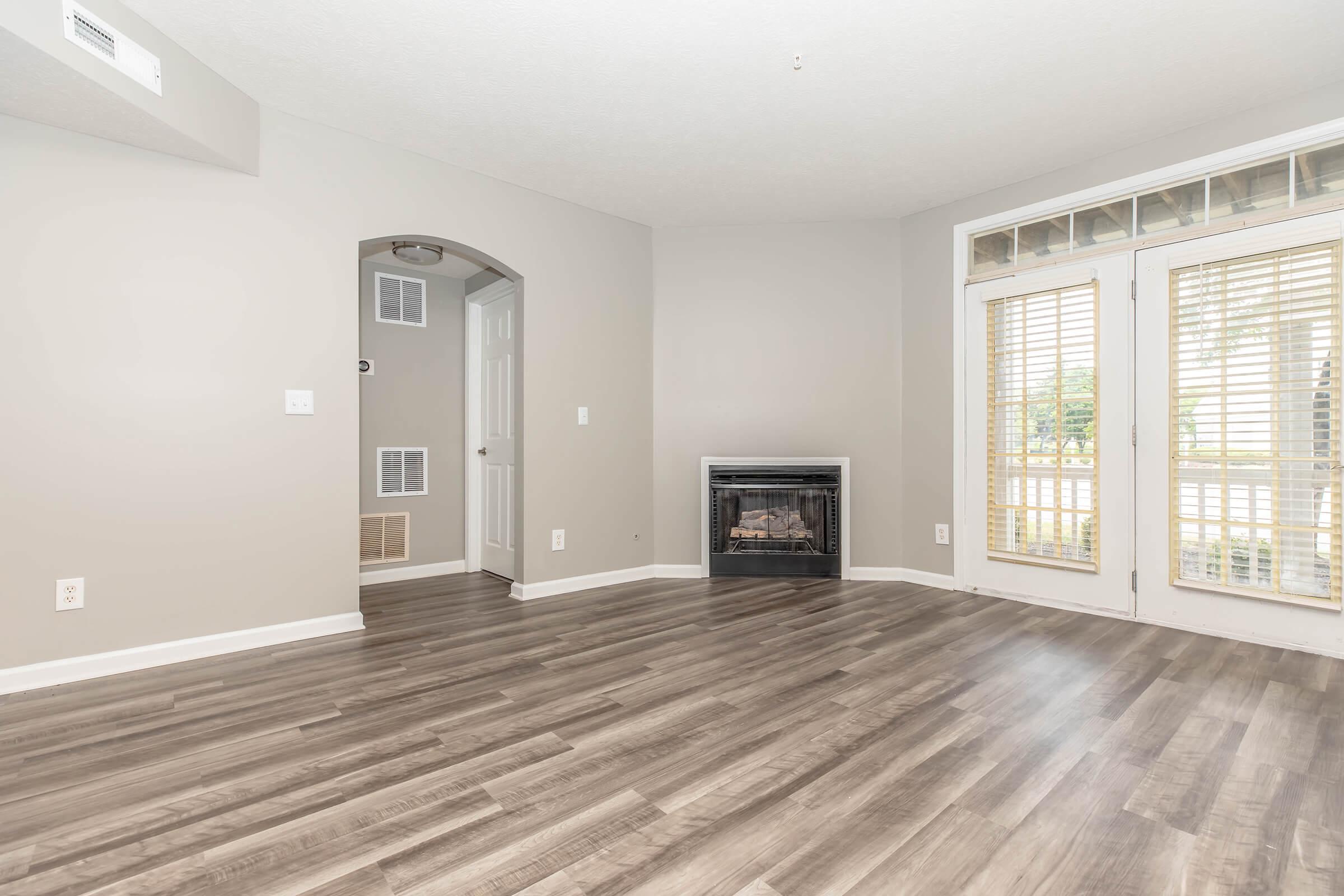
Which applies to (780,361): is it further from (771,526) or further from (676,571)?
(676,571)

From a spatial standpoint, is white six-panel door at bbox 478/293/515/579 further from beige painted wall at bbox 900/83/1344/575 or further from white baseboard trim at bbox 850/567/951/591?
beige painted wall at bbox 900/83/1344/575

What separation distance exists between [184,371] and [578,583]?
244 centimetres

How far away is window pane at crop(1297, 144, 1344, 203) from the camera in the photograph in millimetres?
2842

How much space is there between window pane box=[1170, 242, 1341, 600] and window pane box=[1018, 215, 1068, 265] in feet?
2.07

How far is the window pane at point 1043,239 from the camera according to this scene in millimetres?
3721

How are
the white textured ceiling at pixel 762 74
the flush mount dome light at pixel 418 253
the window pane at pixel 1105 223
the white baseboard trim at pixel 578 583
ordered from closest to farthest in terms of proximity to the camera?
1. the white textured ceiling at pixel 762 74
2. the window pane at pixel 1105 223
3. the flush mount dome light at pixel 418 253
4. the white baseboard trim at pixel 578 583

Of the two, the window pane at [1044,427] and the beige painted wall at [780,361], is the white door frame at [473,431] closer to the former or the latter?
the beige painted wall at [780,361]

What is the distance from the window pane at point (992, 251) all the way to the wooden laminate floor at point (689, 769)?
2.29 meters

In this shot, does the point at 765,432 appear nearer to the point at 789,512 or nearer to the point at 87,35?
the point at 789,512

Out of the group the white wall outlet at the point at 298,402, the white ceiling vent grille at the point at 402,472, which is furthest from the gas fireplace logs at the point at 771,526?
the white wall outlet at the point at 298,402

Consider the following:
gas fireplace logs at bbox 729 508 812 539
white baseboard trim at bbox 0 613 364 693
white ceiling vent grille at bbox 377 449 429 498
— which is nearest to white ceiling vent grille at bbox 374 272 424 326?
white ceiling vent grille at bbox 377 449 429 498

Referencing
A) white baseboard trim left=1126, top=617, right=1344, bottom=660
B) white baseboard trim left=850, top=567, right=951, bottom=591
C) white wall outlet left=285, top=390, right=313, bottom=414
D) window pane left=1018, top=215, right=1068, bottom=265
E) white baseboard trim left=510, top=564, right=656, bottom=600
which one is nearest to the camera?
white baseboard trim left=1126, top=617, right=1344, bottom=660

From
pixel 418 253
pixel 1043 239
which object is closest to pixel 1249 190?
pixel 1043 239

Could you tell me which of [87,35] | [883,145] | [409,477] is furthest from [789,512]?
[87,35]
